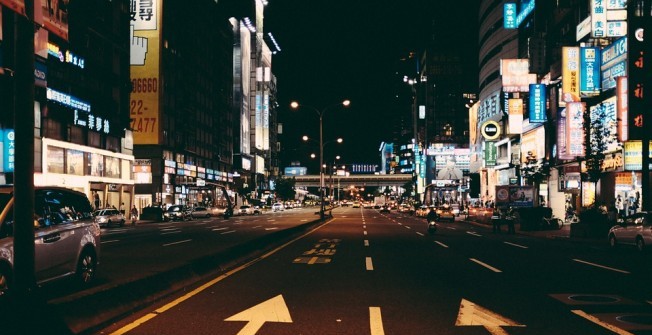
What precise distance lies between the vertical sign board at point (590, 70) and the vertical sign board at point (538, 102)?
37.8ft

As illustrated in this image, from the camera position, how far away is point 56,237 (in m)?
10.4

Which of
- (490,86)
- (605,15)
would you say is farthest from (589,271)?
(490,86)

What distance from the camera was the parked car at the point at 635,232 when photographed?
1981 cm

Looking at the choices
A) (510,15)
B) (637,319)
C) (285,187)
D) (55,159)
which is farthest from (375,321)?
(285,187)

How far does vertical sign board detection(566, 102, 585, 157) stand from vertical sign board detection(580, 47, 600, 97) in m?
2.16

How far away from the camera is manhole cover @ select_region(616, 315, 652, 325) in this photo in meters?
8.30

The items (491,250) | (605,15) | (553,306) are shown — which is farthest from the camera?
(605,15)

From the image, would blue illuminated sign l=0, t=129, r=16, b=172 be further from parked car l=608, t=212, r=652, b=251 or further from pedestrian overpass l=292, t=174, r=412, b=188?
pedestrian overpass l=292, t=174, r=412, b=188

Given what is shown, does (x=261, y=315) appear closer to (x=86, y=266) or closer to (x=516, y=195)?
(x=86, y=266)

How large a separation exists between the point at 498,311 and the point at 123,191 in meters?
63.3

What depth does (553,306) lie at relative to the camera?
378 inches

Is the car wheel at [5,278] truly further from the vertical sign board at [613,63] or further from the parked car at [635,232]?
the vertical sign board at [613,63]

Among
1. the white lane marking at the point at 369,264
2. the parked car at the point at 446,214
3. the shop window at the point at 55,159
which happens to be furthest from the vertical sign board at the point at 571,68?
the shop window at the point at 55,159

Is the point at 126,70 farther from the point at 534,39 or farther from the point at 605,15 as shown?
the point at 605,15
